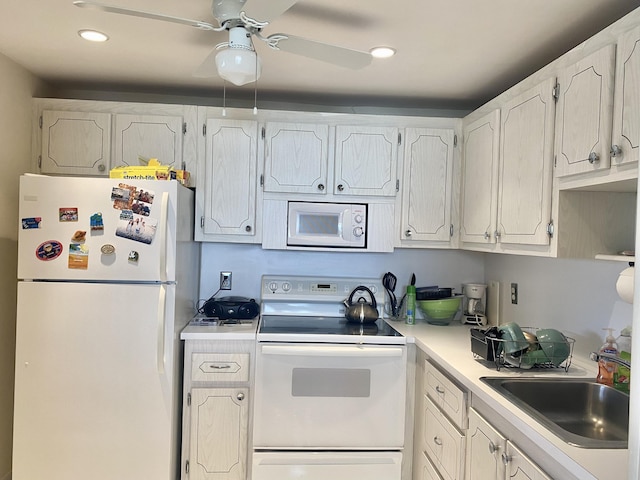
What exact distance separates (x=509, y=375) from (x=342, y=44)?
61.7 inches

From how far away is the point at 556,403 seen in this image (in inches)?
65.0

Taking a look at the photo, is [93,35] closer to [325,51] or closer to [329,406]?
[325,51]

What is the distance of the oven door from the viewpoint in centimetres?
229

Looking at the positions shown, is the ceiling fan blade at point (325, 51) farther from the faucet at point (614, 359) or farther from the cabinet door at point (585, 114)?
the faucet at point (614, 359)

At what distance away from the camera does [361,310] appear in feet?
8.66

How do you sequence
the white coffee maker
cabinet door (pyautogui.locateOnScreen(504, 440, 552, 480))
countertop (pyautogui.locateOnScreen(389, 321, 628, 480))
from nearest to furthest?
countertop (pyautogui.locateOnScreen(389, 321, 628, 480)) → cabinet door (pyautogui.locateOnScreen(504, 440, 552, 480)) → the white coffee maker

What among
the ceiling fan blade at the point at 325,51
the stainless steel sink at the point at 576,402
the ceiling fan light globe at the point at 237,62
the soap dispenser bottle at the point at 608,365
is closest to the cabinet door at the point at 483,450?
the stainless steel sink at the point at 576,402

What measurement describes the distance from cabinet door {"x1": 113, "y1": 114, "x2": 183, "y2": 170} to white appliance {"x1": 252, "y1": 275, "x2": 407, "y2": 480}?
115 centimetres

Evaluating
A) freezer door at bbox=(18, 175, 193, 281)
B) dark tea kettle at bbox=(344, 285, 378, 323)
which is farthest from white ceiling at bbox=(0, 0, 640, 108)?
dark tea kettle at bbox=(344, 285, 378, 323)

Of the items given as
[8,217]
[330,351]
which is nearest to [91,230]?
[8,217]

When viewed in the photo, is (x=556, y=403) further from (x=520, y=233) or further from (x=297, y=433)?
(x=297, y=433)

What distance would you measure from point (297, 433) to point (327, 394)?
0.80ft

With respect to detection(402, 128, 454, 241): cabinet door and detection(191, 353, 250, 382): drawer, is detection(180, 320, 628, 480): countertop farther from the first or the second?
detection(402, 128, 454, 241): cabinet door

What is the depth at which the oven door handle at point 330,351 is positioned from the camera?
7.49 feet
